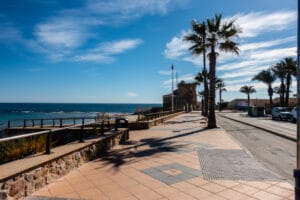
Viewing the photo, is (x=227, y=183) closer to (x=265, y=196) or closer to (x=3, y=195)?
(x=265, y=196)

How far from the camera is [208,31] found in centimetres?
1859

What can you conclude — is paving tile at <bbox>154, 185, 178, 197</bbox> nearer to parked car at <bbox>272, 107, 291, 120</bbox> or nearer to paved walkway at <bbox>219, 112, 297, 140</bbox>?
paved walkway at <bbox>219, 112, 297, 140</bbox>

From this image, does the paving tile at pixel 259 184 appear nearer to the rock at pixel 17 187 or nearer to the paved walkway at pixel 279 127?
the rock at pixel 17 187

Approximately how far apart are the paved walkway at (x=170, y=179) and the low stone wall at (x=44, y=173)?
0.16 m

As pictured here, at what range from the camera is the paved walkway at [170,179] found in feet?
15.4

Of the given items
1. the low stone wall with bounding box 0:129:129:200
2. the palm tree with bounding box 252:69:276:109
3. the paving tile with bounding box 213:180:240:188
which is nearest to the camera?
the low stone wall with bounding box 0:129:129:200

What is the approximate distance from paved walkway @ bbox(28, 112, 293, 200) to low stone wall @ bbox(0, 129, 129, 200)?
16cm

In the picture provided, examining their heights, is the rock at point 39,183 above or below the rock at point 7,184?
below

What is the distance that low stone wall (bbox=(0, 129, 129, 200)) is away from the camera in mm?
4188

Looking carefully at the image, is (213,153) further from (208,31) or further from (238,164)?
(208,31)

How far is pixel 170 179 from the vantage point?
18.2ft

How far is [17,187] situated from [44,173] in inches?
32.0

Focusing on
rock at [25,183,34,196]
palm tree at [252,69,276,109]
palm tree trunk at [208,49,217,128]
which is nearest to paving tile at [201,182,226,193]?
rock at [25,183,34,196]

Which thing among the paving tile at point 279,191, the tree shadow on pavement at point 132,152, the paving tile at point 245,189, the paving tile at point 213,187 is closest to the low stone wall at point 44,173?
the tree shadow on pavement at point 132,152
